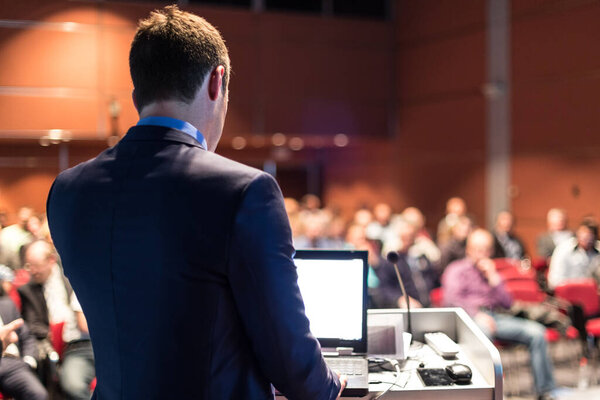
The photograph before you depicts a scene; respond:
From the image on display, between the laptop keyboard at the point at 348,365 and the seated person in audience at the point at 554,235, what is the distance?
6.45 meters

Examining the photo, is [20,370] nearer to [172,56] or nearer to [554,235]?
[172,56]

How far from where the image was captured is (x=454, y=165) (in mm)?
10477

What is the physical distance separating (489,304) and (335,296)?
3.30m

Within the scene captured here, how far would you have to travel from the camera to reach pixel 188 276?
964 millimetres

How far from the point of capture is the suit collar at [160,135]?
3.41 feet

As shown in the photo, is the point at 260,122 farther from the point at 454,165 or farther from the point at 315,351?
the point at 315,351

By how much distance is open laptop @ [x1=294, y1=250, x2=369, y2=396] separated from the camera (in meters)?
2.14

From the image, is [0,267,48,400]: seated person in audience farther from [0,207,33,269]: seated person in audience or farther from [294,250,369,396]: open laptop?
[0,207,33,269]: seated person in audience

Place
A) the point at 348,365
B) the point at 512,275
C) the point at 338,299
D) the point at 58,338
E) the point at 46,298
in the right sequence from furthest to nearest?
the point at 512,275, the point at 46,298, the point at 58,338, the point at 338,299, the point at 348,365

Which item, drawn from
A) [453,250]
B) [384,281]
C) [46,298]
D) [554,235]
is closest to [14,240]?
[46,298]

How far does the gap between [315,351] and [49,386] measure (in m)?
3.61

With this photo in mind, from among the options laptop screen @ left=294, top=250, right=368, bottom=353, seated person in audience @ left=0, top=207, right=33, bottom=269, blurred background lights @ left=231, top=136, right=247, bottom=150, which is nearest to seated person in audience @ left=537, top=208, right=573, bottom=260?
blurred background lights @ left=231, top=136, right=247, bottom=150

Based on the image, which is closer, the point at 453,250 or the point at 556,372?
the point at 556,372

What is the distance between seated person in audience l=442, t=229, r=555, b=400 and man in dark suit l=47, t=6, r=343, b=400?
163 inches
